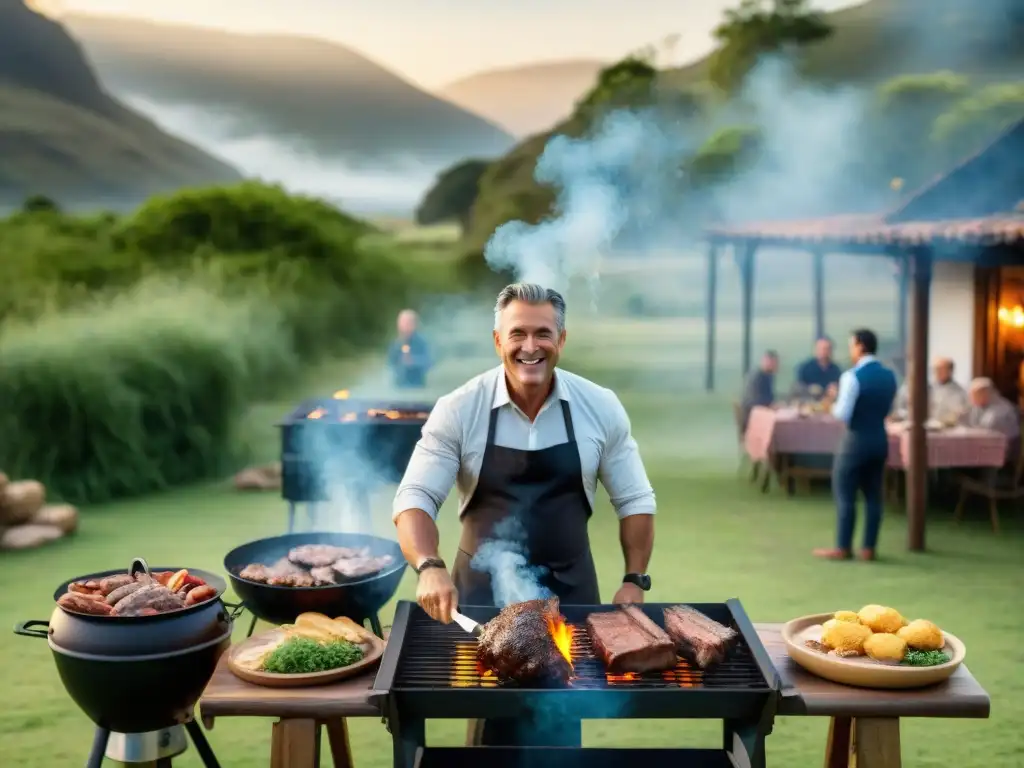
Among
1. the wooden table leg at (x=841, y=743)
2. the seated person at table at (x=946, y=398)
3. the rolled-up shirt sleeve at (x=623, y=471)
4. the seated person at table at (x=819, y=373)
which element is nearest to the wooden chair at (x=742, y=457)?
the seated person at table at (x=819, y=373)

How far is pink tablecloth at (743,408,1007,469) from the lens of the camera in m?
9.45

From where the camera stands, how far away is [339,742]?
418 cm

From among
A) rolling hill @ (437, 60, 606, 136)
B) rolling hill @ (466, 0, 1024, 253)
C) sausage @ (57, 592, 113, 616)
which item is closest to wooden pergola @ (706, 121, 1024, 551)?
sausage @ (57, 592, 113, 616)

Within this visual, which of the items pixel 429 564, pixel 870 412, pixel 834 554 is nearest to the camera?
pixel 429 564

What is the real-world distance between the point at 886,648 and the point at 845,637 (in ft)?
0.41

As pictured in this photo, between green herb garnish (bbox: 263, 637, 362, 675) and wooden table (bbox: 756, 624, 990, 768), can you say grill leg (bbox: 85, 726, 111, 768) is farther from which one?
wooden table (bbox: 756, 624, 990, 768)

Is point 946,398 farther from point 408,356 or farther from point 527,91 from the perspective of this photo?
point 527,91

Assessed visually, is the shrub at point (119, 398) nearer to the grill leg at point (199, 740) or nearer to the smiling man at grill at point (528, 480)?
the grill leg at point (199, 740)

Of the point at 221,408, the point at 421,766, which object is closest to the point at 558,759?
the point at 421,766

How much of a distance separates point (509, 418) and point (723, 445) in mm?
10308

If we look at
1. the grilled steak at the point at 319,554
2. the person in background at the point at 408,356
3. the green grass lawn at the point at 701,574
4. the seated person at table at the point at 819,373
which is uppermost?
the person in background at the point at 408,356

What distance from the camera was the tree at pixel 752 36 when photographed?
29388mm

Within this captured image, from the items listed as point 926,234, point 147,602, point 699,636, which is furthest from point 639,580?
point 926,234

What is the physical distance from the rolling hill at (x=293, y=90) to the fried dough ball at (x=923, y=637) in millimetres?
21983
